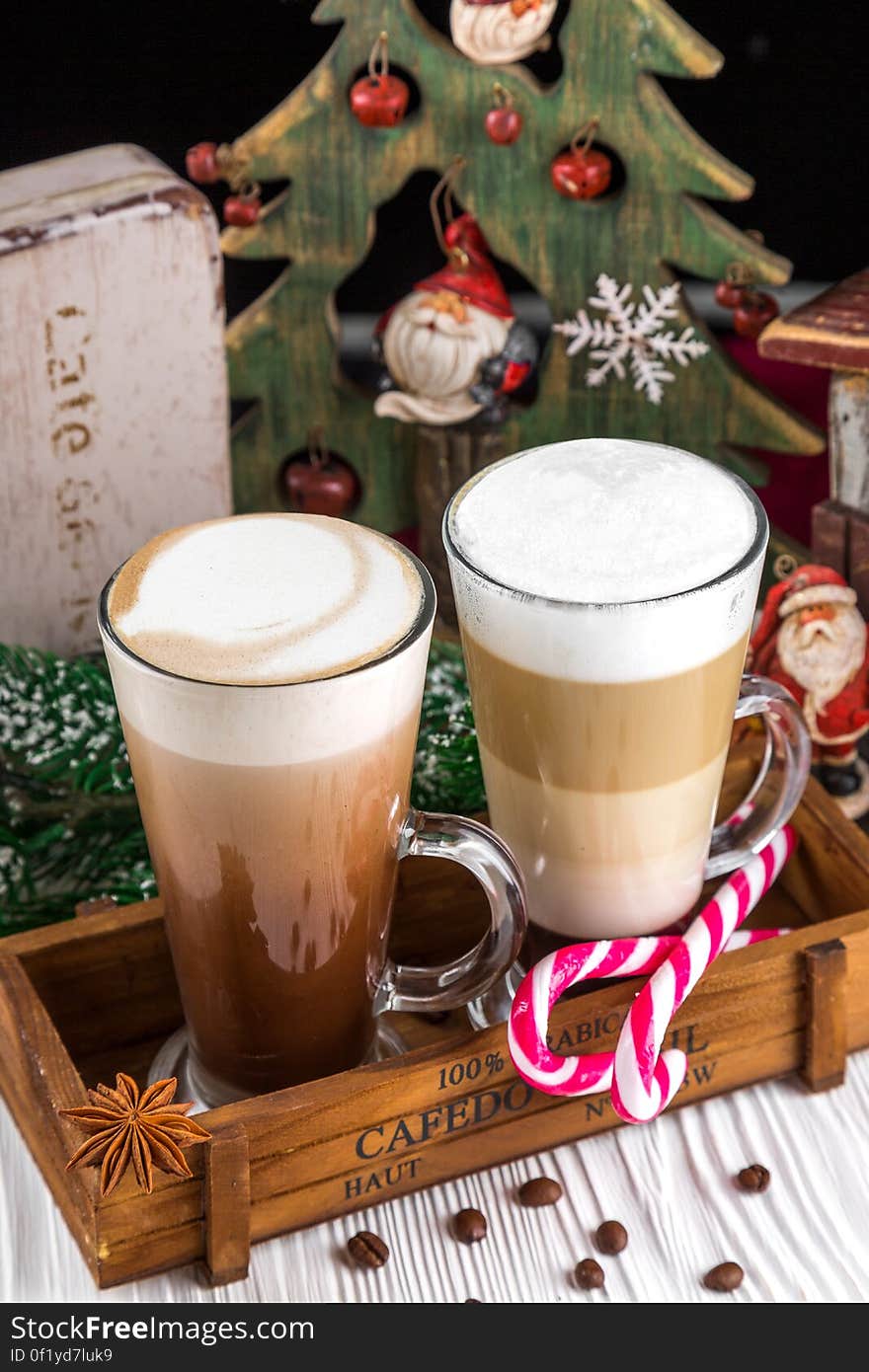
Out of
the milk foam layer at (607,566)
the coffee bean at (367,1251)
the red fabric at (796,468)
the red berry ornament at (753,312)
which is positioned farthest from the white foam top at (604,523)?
the red fabric at (796,468)

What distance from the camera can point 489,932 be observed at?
89 cm

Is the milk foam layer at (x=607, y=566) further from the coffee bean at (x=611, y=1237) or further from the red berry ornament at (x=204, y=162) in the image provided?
the red berry ornament at (x=204, y=162)

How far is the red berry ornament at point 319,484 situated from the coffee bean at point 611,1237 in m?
0.67

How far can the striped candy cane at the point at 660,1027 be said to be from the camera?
2.82ft

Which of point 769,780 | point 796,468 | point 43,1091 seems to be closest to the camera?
point 43,1091

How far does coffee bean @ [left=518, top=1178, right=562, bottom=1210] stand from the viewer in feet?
2.93

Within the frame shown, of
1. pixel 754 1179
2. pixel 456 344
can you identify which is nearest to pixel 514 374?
pixel 456 344

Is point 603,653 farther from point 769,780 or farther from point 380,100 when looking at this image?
point 380,100

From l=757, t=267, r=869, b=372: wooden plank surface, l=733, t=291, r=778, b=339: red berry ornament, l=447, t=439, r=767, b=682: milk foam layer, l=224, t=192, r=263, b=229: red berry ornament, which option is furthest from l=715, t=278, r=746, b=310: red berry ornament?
l=447, t=439, r=767, b=682: milk foam layer

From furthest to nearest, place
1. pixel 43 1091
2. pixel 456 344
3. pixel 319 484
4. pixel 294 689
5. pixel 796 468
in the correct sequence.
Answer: pixel 796 468, pixel 319 484, pixel 456 344, pixel 43 1091, pixel 294 689

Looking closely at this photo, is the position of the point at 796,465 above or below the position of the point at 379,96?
below

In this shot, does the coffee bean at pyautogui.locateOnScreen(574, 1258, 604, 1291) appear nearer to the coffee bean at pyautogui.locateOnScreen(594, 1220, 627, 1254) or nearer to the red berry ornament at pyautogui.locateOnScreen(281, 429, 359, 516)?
the coffee bean at pyautogui.locateOnScreen(594, 1220, 627, 1254)

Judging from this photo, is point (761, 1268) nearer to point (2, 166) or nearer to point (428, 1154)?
point (428, 1154)

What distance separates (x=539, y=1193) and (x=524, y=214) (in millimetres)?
719
